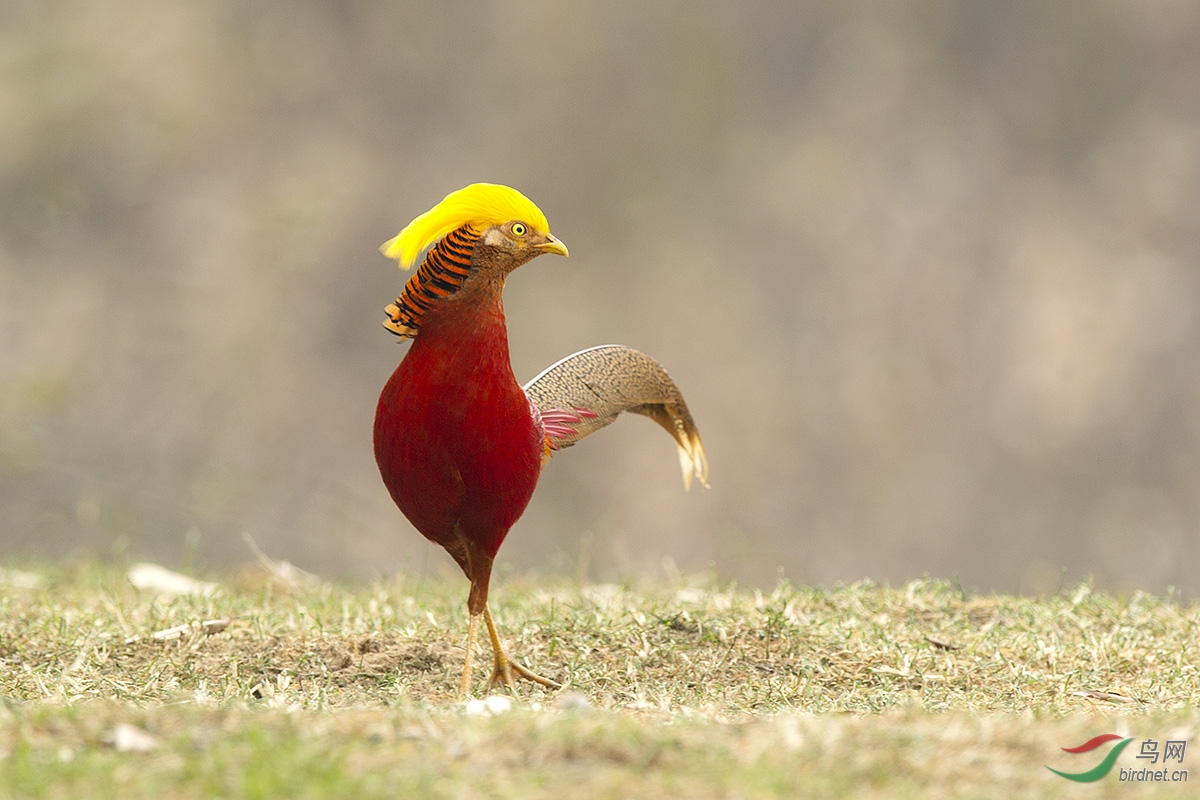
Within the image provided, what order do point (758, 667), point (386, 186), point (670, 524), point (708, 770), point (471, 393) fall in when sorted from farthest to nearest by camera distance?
point (386, 186) → point (670, 524) → point (758, 667) → point (471, 393) → point (708, 770)

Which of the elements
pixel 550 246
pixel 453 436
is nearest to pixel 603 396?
pixel 550 246

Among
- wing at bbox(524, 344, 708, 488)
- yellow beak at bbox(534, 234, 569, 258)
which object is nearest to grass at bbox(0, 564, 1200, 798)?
wing at bbox(524, 344, 708, 488)

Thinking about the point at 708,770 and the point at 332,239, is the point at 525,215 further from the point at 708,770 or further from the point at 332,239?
the point at 332,239

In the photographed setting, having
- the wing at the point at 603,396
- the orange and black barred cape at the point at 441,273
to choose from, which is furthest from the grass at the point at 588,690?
the orange and black barred cape at the point at 441,273

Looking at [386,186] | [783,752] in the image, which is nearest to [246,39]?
[386,186]

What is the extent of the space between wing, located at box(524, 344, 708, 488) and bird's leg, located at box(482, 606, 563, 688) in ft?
1.94

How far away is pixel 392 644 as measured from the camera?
4.17 meters

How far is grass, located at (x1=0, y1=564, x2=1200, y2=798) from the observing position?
92.7 inches

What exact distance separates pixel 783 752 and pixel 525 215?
65.8 inches
